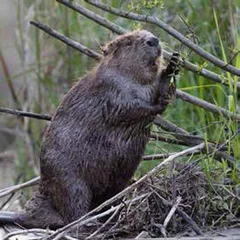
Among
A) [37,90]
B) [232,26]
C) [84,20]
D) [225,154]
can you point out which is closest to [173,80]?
[225,154]

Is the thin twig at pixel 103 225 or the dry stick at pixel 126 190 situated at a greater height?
the dry stick at pixel 126 190

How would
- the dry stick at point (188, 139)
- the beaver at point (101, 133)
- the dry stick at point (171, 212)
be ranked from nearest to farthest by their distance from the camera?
the dry stick at point (171, 212)
the beaver at point (101, 133)
the dry stick at point (188, 139)

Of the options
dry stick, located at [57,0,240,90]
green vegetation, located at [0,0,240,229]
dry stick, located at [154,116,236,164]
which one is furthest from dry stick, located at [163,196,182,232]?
dry stick, located at [57,0,240,90]

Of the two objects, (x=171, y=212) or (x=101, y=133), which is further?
(x=101, y=133)

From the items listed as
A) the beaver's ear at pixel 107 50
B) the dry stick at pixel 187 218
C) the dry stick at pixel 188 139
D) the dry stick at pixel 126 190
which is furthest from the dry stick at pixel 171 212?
the beaver's ear at pixel 107 50

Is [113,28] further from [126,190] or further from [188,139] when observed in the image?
[126,190]

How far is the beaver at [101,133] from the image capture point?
4723 mm

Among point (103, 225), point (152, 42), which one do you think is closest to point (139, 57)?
point (152, 42)

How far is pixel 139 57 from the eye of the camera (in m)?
4.84

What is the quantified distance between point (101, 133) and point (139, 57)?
0.43 metres

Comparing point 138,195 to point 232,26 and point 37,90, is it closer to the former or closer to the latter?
point 232,26

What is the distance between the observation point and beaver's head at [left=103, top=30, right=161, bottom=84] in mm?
4820

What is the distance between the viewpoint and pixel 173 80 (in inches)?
187

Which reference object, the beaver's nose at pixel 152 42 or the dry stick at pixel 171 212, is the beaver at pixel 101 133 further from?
the dry stick at pixel 171 212
